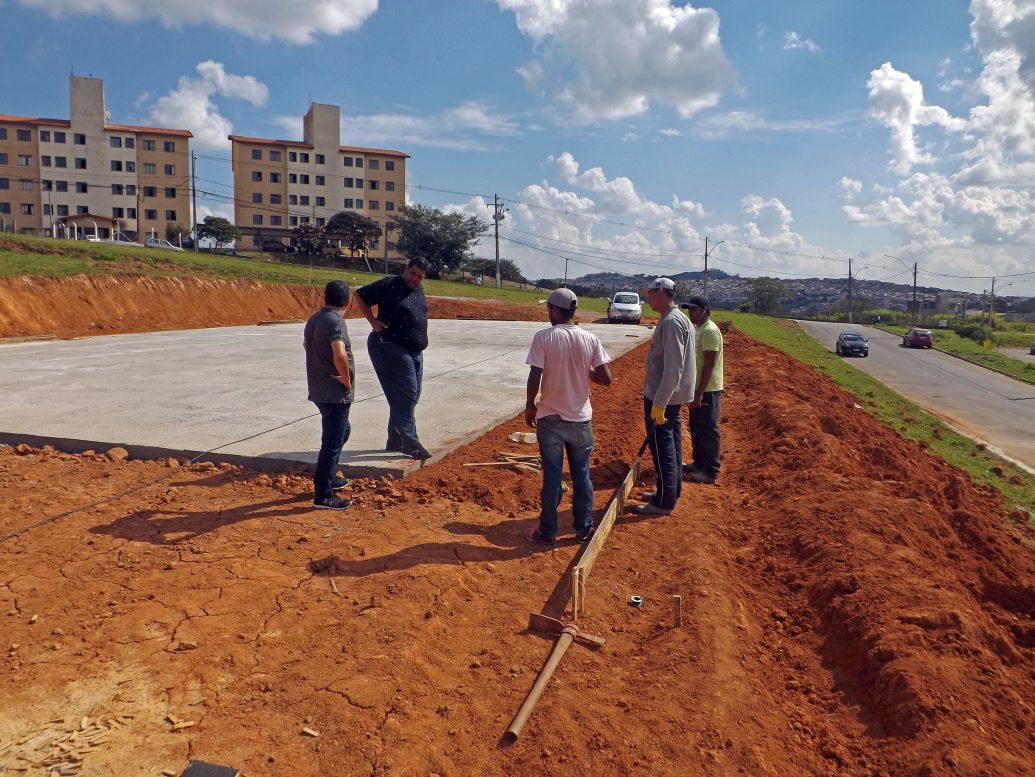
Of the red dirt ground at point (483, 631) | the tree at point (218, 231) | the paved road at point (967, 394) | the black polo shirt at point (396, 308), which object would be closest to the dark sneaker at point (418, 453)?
the red dirt ground at point (483, 631)

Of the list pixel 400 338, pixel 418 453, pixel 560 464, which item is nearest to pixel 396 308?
pixel 400 338

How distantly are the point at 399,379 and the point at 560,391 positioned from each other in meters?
2.00

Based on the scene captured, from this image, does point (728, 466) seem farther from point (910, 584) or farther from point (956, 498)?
point (910, 584)

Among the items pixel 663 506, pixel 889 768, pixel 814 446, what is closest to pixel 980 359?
pixel 814 446

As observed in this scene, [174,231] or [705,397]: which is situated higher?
[174,231]

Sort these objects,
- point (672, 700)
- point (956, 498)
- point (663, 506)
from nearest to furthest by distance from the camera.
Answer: point (672, 700) → point (663, 506) → point (956, 498)

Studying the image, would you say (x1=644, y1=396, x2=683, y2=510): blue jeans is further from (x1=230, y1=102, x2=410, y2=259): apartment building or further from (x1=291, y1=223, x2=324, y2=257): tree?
(x1=230, y1=102, x2=410, y2=259): apartment building

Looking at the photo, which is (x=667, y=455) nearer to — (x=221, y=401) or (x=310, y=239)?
(x=221, y=401)

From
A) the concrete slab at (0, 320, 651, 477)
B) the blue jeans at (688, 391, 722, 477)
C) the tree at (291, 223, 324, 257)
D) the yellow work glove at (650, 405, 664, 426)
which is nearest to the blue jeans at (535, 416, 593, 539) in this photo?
the yellow work glove at (650, 405, 664, 426)

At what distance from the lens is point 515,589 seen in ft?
14.0

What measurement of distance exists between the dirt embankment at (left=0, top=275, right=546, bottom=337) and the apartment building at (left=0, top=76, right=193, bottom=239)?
46.6m

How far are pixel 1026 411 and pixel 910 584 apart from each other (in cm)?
1820

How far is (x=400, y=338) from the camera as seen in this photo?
614cm

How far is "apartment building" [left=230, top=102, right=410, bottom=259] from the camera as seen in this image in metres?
69.9
